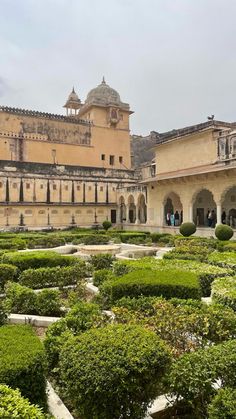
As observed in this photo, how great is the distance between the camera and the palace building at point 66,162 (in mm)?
29266

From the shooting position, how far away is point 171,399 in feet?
12.1

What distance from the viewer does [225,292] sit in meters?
6.33

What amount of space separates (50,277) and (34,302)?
189cm

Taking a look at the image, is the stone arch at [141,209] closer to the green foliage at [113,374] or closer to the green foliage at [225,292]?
the green foliage at [225,292]

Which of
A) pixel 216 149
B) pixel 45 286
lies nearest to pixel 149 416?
pixel 45 286

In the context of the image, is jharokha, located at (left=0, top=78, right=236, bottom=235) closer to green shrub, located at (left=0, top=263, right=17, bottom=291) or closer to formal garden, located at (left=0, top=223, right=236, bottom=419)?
green shrub, located at (left=0, top=263, right=17, bottom=291)

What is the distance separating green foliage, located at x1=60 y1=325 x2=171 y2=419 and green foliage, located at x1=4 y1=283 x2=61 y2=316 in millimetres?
3342

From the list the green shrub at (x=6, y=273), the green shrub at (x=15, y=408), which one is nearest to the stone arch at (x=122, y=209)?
the green shrub at (x=6, y=273)

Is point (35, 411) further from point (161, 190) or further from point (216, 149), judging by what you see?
point (161, 190)

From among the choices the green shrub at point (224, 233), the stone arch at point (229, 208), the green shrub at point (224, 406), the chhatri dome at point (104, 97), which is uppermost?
the chhatri dome at point (104, 97)

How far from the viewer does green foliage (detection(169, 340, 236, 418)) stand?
126 inches

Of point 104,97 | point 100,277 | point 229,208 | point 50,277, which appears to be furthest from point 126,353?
point 104,97

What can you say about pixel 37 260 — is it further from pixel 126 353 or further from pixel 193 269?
pixel 126 353

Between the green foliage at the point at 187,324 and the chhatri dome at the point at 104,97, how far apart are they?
3604cm
